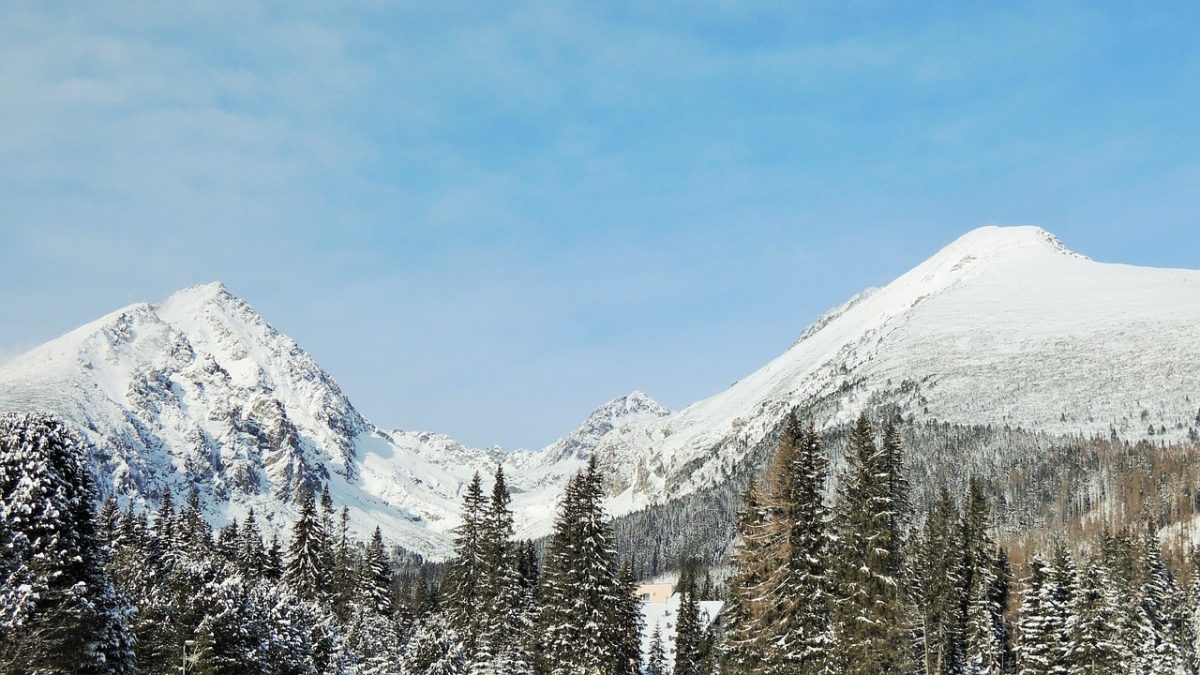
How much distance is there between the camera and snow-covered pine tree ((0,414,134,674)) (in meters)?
31.7

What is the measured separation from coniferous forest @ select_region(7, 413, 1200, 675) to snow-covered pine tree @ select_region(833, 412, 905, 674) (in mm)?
91

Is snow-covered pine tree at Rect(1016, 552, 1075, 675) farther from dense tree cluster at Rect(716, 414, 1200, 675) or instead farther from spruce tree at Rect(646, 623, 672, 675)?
spruce tree at Rect(646, 623, 672, 675)

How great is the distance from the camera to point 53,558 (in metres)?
33.0

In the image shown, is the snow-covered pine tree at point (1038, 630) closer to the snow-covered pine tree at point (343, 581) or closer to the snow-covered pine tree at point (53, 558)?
the snow-covered pine tree at point (343, 581)

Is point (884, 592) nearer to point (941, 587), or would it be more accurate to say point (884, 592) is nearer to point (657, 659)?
point (941, 587)

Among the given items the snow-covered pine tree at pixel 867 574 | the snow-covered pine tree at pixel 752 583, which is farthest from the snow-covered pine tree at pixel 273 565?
the snow-covered pine tree at pixel 867 574

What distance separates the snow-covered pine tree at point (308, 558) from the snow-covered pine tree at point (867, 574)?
44.5 m

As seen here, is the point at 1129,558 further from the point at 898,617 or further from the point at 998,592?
the point at 898,617

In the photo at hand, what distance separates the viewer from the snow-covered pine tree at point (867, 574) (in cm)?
4191

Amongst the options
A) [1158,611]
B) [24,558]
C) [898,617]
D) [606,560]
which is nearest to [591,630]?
[606,560]

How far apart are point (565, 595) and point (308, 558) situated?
122 ft

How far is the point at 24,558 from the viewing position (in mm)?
32875

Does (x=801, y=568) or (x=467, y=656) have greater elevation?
(x=801, y=568)

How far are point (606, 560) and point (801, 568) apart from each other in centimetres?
950
